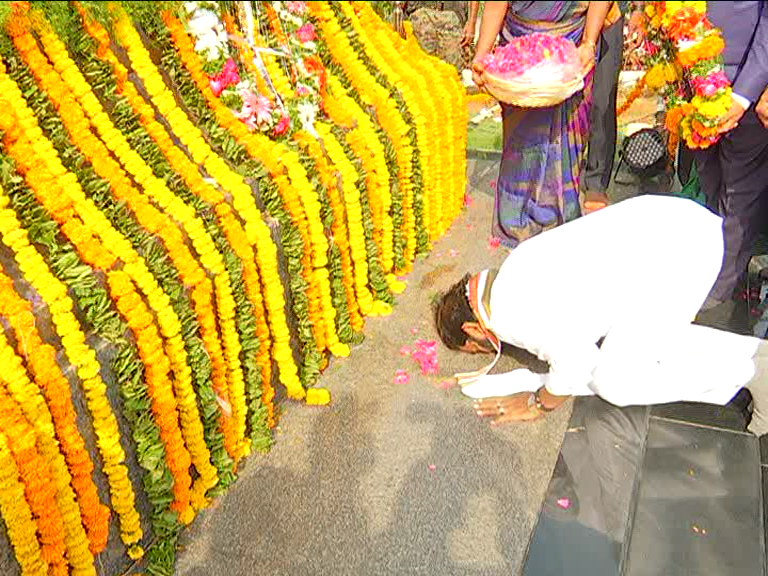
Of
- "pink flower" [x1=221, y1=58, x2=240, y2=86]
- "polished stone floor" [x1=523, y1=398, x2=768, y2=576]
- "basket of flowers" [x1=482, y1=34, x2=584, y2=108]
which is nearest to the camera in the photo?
"basket of flowers" [x1=482, y1=34, x2=584, y2=108]

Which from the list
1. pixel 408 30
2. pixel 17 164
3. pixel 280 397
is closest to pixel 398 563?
pixel 280 397

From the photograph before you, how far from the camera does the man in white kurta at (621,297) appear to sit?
8.55 feet

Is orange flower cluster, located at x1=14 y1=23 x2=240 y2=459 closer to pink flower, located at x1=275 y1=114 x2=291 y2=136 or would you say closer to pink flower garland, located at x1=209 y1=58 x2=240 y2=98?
pink flower garland, located at x1=209 y1=58 x2=240 y2=98

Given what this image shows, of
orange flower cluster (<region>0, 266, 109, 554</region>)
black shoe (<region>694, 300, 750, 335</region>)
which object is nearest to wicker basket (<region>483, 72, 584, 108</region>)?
black shoe (<region>694, 300, 750, 335</region>)

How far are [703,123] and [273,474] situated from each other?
7.35ft

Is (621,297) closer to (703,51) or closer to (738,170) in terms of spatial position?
(703,51)

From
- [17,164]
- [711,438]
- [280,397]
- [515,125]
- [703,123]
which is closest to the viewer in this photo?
[17,164]

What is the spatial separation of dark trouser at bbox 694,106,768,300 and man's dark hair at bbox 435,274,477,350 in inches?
60.0

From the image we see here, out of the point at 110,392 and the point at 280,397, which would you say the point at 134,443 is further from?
the point at 280,397

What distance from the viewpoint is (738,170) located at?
3.51 meters

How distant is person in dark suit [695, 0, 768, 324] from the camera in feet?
8.41

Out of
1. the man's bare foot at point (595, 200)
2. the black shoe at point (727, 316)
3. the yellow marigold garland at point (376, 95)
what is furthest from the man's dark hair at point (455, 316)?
the man's bare foot at point (595, 200)

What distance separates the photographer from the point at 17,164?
2555 millimetres

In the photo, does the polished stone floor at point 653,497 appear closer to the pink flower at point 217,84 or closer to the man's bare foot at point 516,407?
the man's bare foot at point 516,407
